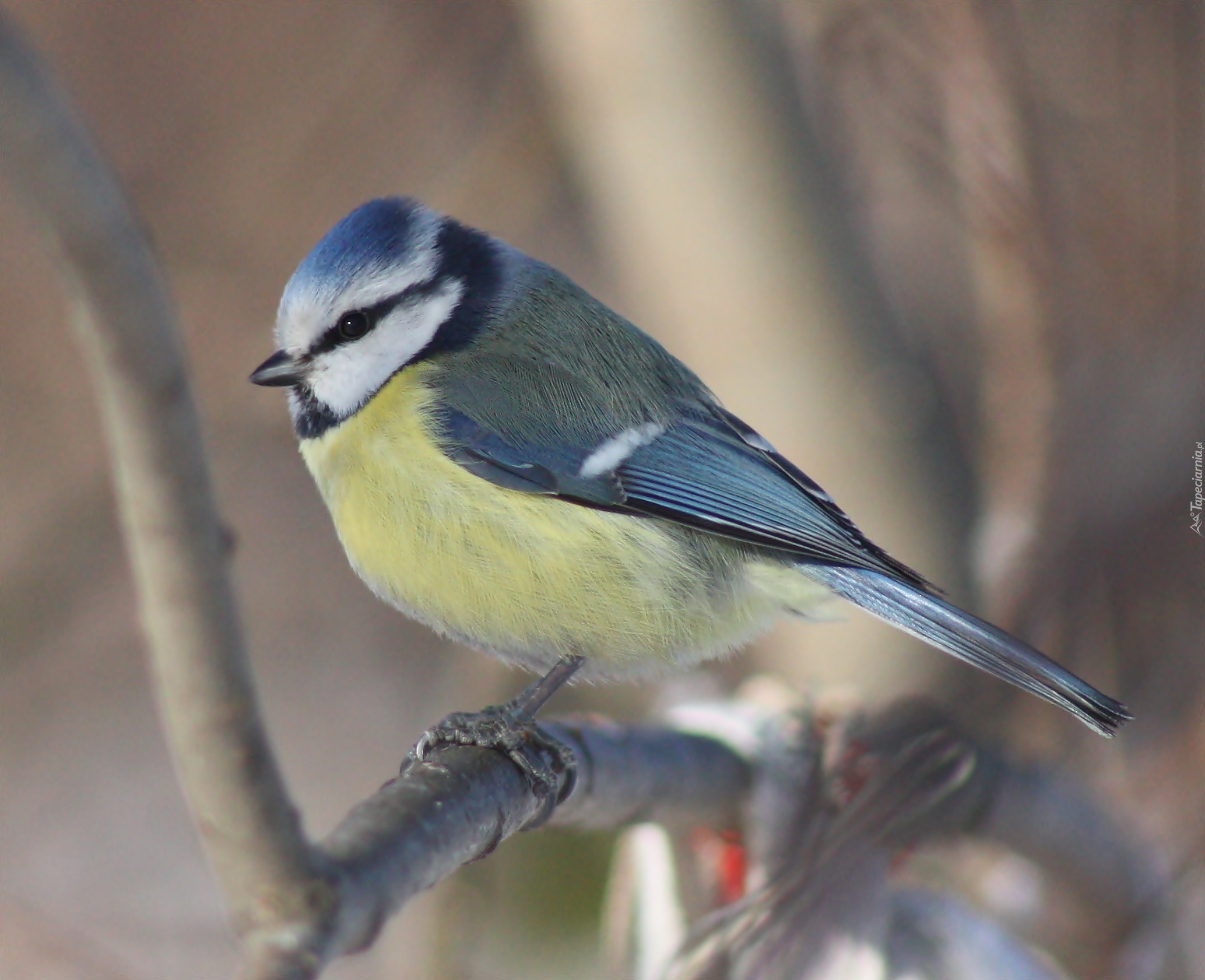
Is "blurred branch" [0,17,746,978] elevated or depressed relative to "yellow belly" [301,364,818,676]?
elevated

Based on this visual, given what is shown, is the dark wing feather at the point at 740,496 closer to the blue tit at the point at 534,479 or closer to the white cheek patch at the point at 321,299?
the blue tit at the point at 534,479

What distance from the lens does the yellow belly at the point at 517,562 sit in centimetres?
86

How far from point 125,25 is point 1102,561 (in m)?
2.00

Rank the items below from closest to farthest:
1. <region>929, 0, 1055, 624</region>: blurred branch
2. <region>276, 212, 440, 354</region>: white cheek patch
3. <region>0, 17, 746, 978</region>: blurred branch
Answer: <region>0, 17, 746, 978</region>: blurred branch < <region>276, 212, 440, 354</region>: white cheek patch < <region>929, 0, 1055, 624</region>: blurred branch

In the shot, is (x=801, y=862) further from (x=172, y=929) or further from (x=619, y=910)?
(x=172, y=929)

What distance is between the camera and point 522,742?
81cm

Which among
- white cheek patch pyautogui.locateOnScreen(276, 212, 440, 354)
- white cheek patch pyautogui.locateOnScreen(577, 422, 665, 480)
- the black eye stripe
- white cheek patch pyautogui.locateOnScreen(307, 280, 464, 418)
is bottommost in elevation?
white cheek patch pyautogui.locateOnScreen(577, 422, 665, 480)

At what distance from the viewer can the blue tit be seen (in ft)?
2.85

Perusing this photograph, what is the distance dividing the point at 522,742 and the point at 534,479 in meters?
0.20

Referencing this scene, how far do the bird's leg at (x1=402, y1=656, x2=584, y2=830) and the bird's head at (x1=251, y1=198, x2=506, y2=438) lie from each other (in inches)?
10.2

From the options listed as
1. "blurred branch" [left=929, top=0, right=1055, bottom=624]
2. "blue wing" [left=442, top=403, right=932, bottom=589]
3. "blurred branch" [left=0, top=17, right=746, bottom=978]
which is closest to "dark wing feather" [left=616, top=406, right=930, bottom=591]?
"blue wing" [left=442, top=403, right=932, bottom=589]

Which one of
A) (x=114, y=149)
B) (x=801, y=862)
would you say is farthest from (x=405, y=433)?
(x=114, y=149)

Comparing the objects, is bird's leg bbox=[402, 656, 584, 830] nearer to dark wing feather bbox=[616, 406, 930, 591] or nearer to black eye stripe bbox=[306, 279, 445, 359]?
dark wing feather bbox=[616, 406, 930, 591]

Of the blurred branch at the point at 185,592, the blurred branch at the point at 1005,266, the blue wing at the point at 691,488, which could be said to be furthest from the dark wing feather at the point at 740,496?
the blurred branch at the point at 1005,266
